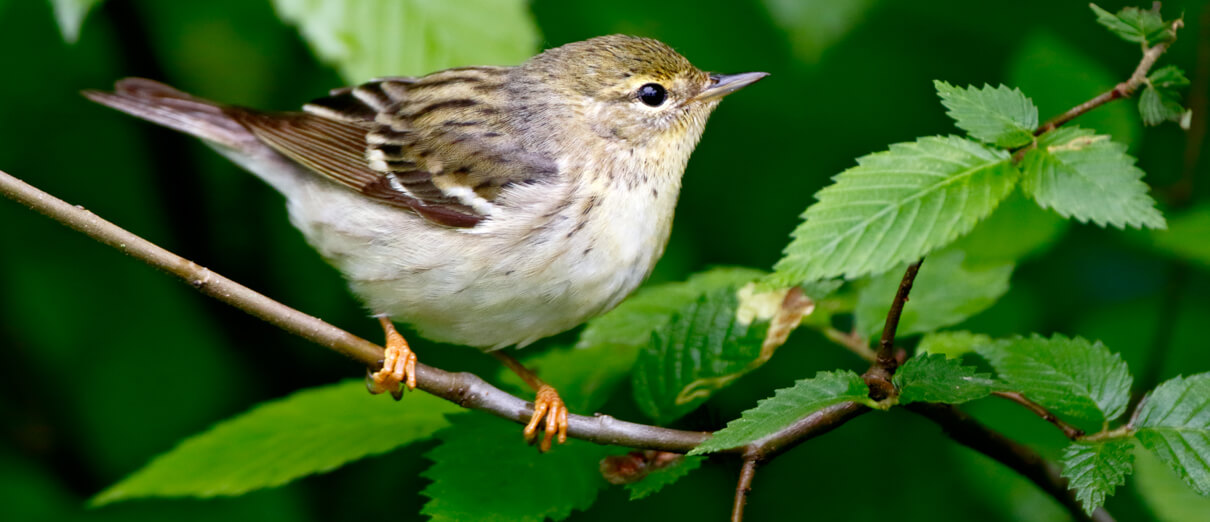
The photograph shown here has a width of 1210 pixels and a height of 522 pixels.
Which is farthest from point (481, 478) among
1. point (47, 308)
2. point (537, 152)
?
point (47, 308)

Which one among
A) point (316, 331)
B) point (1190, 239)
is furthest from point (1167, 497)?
point (316, 331)

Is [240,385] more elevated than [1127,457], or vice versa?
[240,385]

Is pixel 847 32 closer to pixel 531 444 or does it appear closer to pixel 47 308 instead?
pixel 531 444

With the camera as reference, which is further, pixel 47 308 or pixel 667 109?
pixel 47 308

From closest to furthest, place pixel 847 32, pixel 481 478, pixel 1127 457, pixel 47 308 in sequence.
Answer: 1. pixel 1127 457
2. pixel 481 478
3. pixel 847 32
4. pixel 47 308

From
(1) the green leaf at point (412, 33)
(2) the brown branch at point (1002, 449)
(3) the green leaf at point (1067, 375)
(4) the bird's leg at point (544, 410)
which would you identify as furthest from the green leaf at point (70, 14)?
(3) the green leaf at point (1067, 375)

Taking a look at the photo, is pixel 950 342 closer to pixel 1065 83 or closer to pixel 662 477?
pixel 662 477

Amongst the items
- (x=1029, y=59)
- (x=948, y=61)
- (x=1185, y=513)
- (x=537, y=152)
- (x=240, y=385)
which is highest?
(x=948, y=61)
